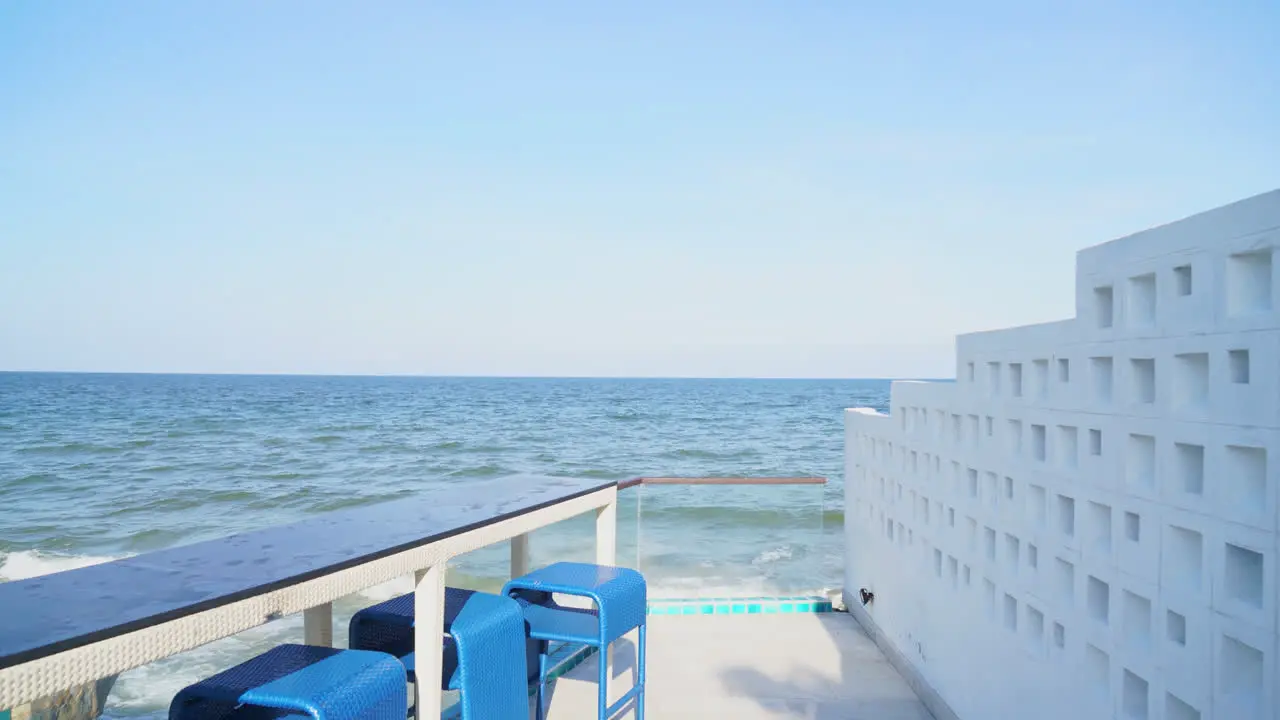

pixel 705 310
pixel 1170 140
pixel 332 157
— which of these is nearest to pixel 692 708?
pixel 1170 140

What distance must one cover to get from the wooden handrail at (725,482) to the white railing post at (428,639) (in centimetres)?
282

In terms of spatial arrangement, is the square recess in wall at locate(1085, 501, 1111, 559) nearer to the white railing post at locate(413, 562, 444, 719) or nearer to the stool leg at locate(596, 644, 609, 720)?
the stool leg at locate(596, 644, 609, 720)

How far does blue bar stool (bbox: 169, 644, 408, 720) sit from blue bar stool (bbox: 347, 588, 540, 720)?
1.39 ft

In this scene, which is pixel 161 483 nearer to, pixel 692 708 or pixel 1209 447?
pixel 692 708

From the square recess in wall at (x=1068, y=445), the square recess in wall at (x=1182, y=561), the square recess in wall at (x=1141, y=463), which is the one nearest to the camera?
the square recess in wall at (x=1182, y=561)

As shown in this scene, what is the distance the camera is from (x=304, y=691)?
1726mm

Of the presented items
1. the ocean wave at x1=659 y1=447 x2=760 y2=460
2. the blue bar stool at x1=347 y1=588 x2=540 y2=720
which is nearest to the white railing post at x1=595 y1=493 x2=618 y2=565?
the blue bar stool at x1=347 y1=588 x2=540 y2=720

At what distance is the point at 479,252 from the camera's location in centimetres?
2233

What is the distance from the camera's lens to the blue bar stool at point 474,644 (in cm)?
235

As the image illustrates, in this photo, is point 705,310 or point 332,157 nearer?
point 332,157

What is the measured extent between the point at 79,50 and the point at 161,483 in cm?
936

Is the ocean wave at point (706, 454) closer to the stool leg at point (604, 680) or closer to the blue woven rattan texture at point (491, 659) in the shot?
the stool leg at point (604, 680)

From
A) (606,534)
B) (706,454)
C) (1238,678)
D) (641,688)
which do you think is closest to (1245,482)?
(1238,678)

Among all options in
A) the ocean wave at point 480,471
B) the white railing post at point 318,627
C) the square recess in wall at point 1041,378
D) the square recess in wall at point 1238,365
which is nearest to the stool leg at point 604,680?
the white railing post at point 318,627
